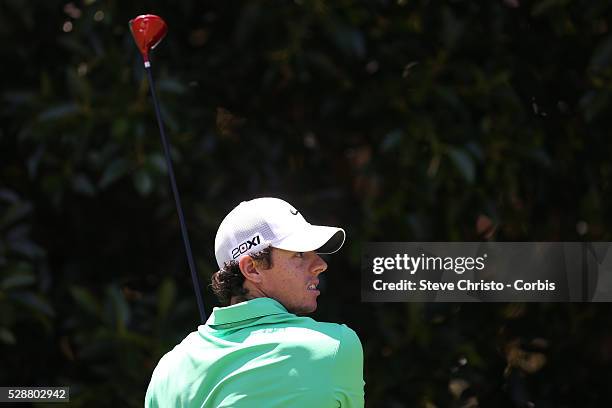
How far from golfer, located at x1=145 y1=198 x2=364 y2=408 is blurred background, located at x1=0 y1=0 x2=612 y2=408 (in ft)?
7.52

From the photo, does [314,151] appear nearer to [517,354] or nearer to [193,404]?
[517,354]

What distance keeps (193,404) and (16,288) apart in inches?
102

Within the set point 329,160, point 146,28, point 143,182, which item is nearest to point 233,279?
point 146,28

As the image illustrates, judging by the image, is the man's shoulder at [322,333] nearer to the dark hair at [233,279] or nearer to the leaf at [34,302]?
the dark hair at [233,279]

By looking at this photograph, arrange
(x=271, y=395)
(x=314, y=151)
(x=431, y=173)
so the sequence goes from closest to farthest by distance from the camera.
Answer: (x=271, y=395) < (x=431, y=173) < (x=314, y=151)

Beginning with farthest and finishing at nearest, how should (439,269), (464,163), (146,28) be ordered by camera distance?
(439,269) < (464,163) < (146,28)

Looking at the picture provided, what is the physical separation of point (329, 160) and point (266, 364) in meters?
2.86

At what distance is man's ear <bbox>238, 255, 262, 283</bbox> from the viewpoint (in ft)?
6.69

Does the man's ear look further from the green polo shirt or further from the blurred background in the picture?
the blurred background

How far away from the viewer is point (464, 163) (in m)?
4.27

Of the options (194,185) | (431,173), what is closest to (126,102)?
(194,185)

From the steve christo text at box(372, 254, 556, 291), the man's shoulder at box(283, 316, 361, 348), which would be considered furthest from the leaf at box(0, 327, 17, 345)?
the man's shoulder at box(283, 316, 361, 348)

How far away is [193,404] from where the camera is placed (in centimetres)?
194

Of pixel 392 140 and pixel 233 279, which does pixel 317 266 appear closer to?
pixel 233 279
